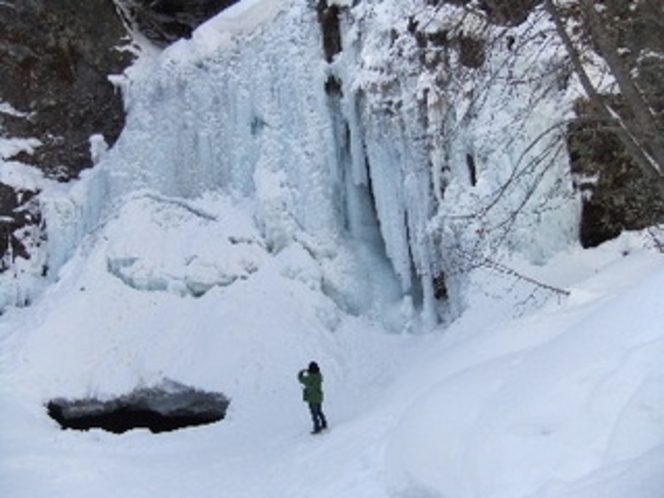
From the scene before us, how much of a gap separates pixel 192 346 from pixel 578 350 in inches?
393

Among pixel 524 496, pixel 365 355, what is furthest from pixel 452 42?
pixel 524 496

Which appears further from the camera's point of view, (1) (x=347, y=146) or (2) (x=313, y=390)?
(1) (x=347, y=146)

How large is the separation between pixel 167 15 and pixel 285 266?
923 cm

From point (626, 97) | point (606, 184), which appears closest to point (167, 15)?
point (606, 184)

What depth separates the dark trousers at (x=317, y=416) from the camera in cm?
1266

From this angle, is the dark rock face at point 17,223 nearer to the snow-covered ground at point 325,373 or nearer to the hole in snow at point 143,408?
the snow-covered ground at point 325,373

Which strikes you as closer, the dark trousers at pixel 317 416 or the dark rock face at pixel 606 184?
the dark trousers at pixel 317 416

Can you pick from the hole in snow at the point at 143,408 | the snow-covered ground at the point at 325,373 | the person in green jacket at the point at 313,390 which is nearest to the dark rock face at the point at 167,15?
the snow-covered ground at the point at 325,373

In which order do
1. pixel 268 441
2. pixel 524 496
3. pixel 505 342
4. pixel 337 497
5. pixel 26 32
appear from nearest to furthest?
pixel 524 496 → pixel 337 497 → pixel 505 342 → pixel 268 441 → pixel 26 32

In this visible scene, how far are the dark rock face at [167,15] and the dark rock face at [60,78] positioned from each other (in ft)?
3.86

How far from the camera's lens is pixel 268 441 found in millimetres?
13477

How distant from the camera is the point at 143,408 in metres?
16.3

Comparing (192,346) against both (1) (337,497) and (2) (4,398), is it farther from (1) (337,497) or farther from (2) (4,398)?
(1) (337,497)

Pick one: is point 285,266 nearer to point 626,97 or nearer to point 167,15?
point 167,15
